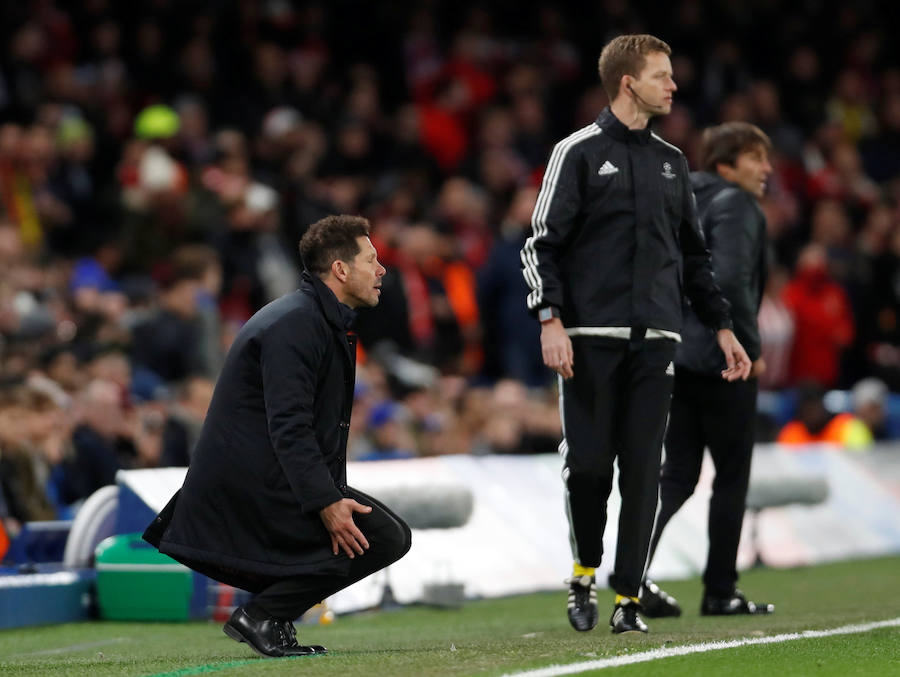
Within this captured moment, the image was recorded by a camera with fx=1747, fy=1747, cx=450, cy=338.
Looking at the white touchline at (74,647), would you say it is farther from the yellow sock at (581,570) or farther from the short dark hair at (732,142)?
the short dark hair at (732,142)

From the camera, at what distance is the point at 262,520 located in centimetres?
593

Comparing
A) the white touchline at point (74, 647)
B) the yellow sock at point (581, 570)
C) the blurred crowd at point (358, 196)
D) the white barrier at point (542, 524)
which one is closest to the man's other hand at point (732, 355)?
the yellow sock at point (581, 570)

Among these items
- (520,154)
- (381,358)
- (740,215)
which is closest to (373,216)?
(381,358)

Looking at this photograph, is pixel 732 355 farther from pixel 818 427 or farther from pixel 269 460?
pixel 818 427

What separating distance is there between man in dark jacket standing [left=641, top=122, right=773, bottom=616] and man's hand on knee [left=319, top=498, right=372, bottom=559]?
2076 millimetres

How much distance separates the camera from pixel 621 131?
22.2ft

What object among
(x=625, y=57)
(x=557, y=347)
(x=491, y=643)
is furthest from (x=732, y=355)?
(x=491, y=643)

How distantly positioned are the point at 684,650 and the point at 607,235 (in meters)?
1.70

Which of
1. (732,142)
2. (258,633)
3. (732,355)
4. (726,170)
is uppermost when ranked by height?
(732,142)

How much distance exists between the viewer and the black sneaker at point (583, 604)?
6848 mm

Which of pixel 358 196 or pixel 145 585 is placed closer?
pixel 145 585

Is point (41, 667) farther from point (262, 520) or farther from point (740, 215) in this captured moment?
point (740, 215)

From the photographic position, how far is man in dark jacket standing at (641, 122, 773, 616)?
7.62 metres

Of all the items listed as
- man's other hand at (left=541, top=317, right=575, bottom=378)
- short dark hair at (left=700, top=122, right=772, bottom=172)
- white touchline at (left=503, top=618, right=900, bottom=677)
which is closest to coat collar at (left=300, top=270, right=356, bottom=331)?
man's other hand at (left=541, top=317, right=575, bottom=378)
